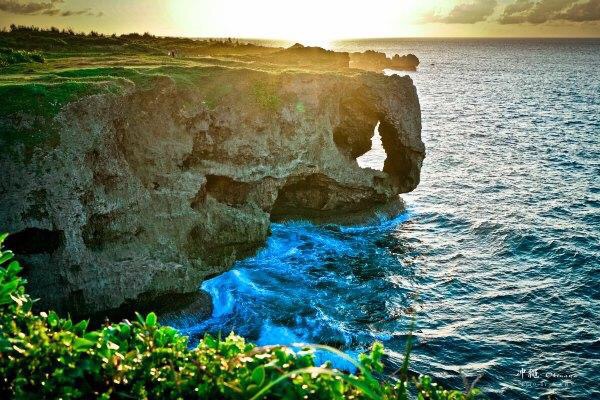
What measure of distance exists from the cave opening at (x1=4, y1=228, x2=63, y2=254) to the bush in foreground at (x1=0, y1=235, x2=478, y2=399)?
14.8 metres

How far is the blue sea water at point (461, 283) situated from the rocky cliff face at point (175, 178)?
8.20 feet

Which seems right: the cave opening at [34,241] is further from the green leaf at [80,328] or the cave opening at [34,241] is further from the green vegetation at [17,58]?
the green vegetation at [17,58]

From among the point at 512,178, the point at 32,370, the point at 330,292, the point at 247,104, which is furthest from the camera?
the point at 512,178

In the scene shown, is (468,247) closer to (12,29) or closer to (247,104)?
(247,104)

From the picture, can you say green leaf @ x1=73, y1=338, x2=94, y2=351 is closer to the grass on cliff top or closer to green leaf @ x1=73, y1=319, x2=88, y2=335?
green leaf @ x1=73, y1=319, x2=88, y2=335

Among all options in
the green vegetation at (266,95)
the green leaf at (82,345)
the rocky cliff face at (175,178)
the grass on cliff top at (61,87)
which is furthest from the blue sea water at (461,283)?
the grass on cliff top at (61,87)

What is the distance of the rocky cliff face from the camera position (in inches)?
736

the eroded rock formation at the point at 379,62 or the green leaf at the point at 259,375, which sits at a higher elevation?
the eroded rock formation at the point at 379,62

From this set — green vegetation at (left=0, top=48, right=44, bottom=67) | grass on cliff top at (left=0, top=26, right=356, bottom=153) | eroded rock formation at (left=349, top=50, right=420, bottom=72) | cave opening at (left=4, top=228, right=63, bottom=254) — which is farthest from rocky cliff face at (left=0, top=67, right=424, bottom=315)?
eroded rock formation at (left=349, top=50, right=420, bottom=72)

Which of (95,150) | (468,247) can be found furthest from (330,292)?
(95,150)

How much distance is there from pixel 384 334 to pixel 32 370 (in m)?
18.2

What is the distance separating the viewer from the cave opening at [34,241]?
18.3m

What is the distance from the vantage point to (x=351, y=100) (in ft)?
109

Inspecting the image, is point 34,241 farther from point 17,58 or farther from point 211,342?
point 17,58
